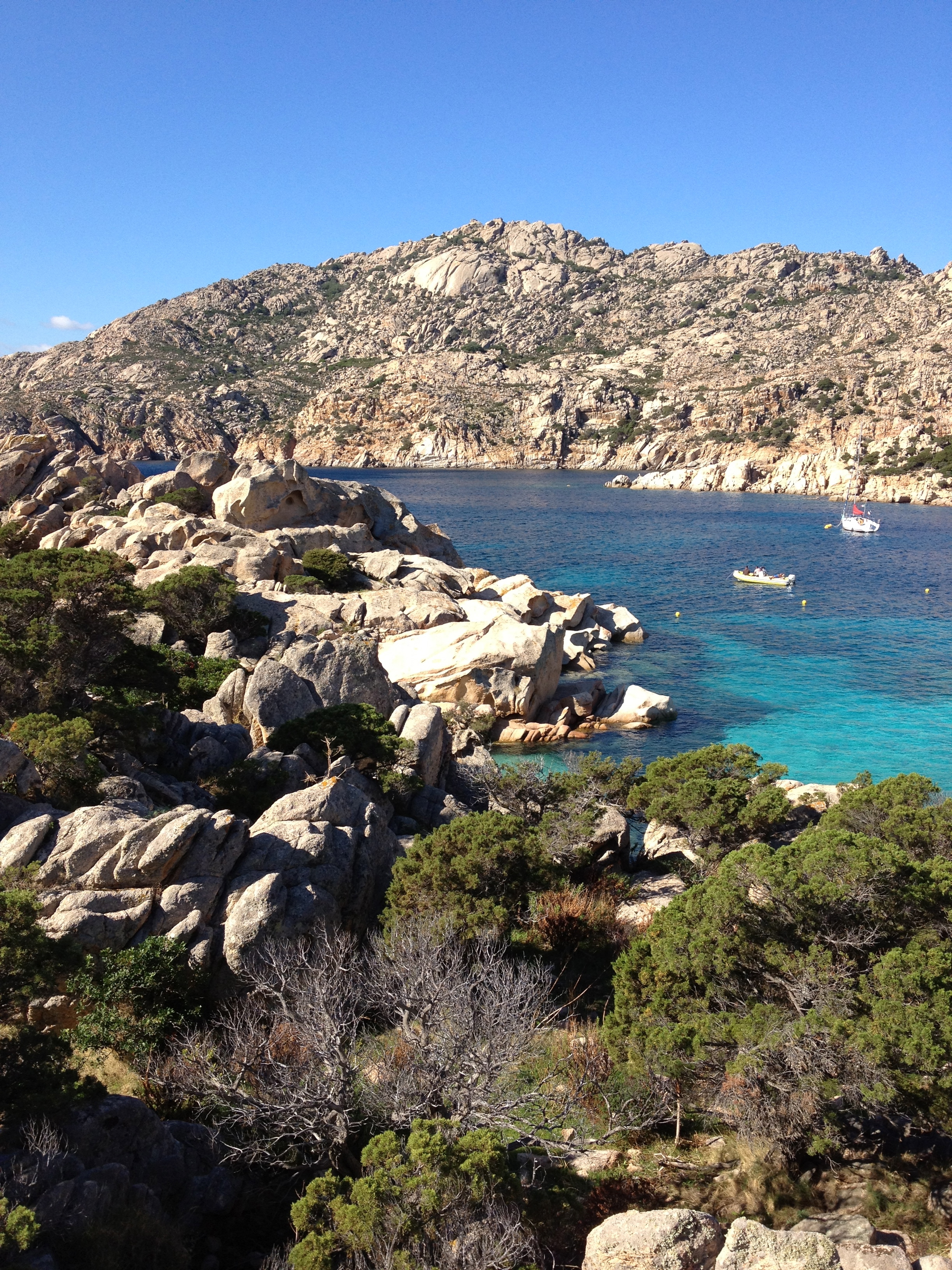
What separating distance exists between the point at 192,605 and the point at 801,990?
83.8 ft

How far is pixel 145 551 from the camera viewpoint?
38.4 metres

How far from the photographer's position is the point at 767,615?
50.2 m

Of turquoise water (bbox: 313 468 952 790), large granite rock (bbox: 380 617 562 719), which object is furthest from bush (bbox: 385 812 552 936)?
large granite rock (bbox: 380 617 562 719)

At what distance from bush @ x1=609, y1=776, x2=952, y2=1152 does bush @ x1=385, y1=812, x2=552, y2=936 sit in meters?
2.75

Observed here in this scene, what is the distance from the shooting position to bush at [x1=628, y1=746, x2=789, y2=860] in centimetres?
1720

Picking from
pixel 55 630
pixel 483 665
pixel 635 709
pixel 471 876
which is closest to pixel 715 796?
pixel 471 876

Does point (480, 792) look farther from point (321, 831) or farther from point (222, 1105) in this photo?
point (222, 1105)

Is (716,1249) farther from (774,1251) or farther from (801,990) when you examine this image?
(801,990)

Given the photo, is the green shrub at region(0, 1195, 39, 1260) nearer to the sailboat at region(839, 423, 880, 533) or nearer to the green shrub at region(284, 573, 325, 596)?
the green shrub at region(284, 573, 325, 596)

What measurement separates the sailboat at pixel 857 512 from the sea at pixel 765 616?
143cm

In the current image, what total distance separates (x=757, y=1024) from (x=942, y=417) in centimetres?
15082

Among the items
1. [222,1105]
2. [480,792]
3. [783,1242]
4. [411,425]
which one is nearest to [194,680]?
[480,792]

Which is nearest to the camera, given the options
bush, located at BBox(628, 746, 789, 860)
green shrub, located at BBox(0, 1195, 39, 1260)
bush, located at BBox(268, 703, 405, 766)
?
green shrub, located at BBox(0, 1195, 39, 1260)

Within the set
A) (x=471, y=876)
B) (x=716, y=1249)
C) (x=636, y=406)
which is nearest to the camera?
(x=716, y=1249)
